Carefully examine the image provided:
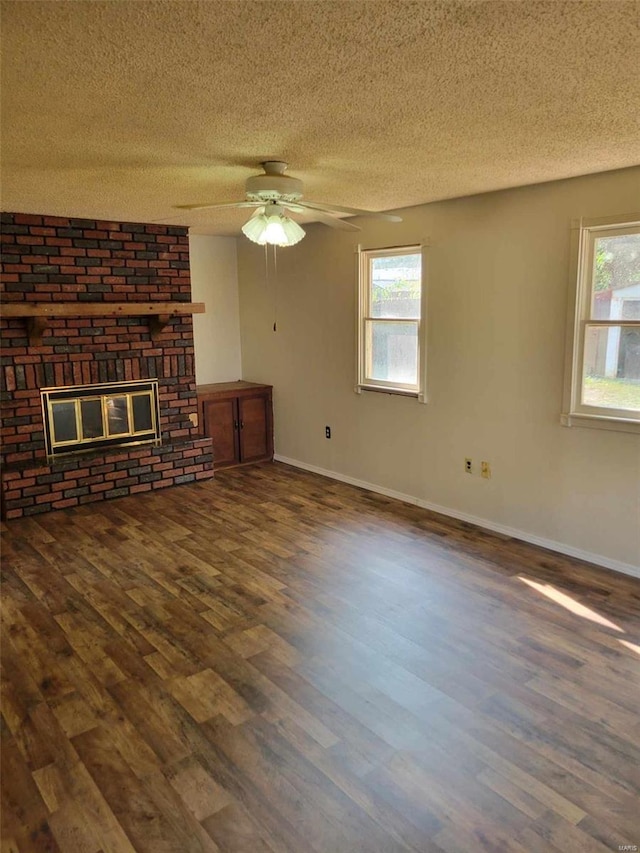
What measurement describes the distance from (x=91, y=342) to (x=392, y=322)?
8.08 ft

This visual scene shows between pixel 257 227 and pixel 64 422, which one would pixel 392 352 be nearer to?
pixel 257 227

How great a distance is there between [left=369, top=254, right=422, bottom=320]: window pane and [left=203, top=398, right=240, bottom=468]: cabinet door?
5.81 feet

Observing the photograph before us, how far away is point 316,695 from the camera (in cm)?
249

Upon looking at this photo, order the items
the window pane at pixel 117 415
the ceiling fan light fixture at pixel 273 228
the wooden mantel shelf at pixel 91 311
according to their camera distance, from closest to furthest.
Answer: the ceiling fan light fixture at pixel 273 228 < the wooden mantel shelf at pixel 91 311 < the window pane at pixel 117 415

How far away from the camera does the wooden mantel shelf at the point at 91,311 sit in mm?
4398

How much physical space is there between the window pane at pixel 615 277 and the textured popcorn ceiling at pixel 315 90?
428mm

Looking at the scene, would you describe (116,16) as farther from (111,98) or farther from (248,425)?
(248,425)

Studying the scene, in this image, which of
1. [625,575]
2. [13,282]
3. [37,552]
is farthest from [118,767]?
[13,282]

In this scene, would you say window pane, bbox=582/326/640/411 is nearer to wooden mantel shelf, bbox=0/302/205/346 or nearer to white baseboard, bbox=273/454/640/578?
white baseboard, bbox=273/454/640/578

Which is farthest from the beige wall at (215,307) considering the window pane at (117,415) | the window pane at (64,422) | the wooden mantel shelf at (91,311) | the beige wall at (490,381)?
the window pane at (64,422)

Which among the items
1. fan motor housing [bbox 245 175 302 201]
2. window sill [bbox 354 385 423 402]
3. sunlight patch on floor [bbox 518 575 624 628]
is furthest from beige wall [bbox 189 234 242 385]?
sunlight patch on floor [bbox 518 575 624 628]

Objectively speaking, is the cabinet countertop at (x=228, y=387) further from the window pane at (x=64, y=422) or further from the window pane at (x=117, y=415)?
the window pane at (x=64, y=422)

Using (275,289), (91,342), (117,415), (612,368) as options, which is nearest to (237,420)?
(117,415)

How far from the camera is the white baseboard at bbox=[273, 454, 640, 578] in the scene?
363cm
